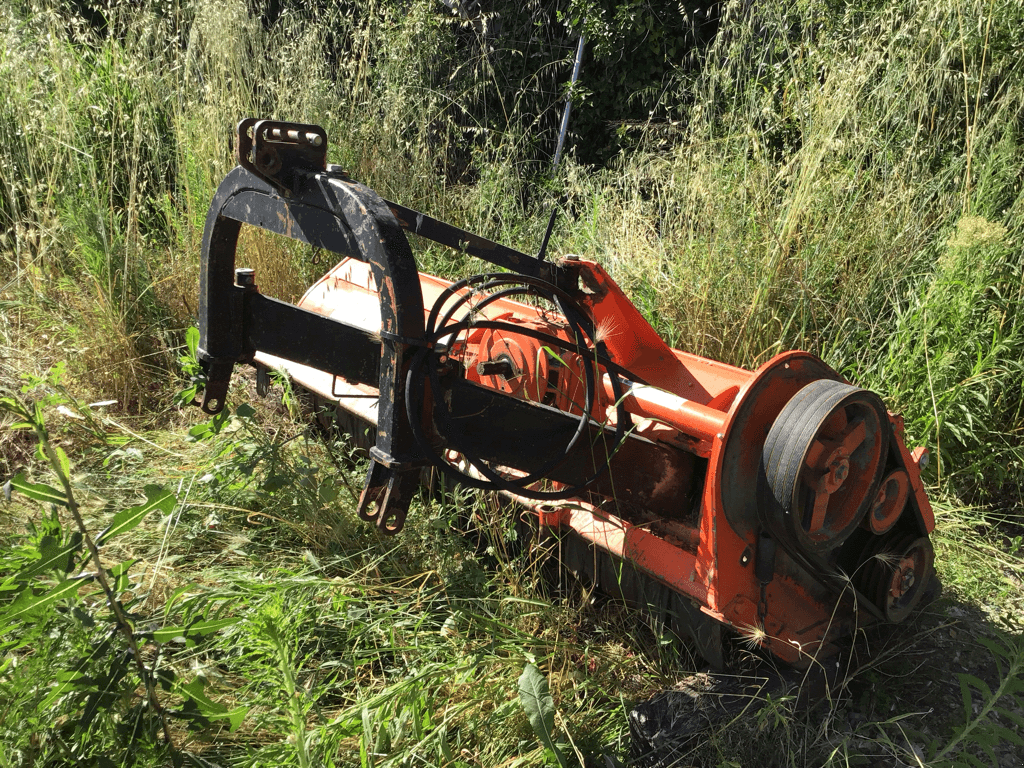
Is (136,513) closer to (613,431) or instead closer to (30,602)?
(30,602)

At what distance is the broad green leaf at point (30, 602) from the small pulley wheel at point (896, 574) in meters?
2.02

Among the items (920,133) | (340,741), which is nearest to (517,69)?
(920,133)

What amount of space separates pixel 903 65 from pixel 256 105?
3.58 meters

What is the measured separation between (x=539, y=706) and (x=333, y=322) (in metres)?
1.03

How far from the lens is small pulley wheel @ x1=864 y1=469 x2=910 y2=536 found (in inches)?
90.6

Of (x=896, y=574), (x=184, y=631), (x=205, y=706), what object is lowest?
(x=205, y=706)

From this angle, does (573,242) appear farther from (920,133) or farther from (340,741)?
(340,741)

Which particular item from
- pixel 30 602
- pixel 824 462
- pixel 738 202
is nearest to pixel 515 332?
pixel 824 462

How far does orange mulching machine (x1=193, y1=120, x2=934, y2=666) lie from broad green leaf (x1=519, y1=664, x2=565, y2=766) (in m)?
0.45

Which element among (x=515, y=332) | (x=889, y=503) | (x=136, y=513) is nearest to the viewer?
(x=136, y=513)

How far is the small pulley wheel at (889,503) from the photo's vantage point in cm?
230

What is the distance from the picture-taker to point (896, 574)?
236cm

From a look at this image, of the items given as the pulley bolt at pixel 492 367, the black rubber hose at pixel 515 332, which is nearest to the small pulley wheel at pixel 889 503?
the black rubber hose at pixel 515 332

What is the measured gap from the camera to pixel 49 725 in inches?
69.2
